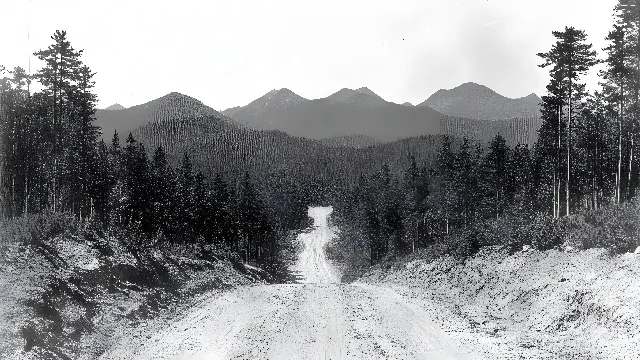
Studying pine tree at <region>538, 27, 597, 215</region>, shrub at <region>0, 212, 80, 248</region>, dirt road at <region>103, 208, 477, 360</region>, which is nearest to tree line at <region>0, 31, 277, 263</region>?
shrub at <region>0, 212, 80, 248</region>

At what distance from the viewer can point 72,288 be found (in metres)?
16.9

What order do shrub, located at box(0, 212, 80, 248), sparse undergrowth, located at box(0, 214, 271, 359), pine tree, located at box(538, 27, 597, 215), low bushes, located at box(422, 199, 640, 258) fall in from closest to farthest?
sparse undergrowth, located at box(0, 214, 271, 359), low bushes, located at box(422, 199, 640, 258), shrub, located at box(0, 212, 80, 248), pine tree, located at box(538, 27, 597, 215)

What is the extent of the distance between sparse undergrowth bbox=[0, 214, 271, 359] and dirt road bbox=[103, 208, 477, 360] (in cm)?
174

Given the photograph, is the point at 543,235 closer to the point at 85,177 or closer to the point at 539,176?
the point at 85,177

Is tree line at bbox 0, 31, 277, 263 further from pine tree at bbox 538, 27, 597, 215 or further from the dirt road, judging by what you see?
pine tree at bbox 538, 27, 597, 215

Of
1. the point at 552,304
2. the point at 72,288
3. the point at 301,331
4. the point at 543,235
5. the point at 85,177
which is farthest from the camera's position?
the point at 85,177

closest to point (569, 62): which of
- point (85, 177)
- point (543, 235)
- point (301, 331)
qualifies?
point (543, 235)

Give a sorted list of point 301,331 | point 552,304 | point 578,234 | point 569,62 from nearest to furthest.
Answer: point 301,331
point 552,304
point 578,234
point 569,62

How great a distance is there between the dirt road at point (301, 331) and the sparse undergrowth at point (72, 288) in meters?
1.74

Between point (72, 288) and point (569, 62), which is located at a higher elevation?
point (569, 62)

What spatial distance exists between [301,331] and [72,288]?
9.15 m

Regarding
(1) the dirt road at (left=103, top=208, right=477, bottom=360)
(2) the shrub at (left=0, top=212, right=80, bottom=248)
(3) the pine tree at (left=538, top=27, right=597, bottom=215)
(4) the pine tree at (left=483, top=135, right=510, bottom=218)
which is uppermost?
(3) the pine tree at (left=538, top=27, right=597, bottom=215)

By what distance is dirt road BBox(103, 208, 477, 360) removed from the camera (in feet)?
40.1

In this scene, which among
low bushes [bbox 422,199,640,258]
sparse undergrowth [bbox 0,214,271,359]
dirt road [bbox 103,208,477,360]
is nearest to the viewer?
dirt road [bbox 103,208,477,360]
